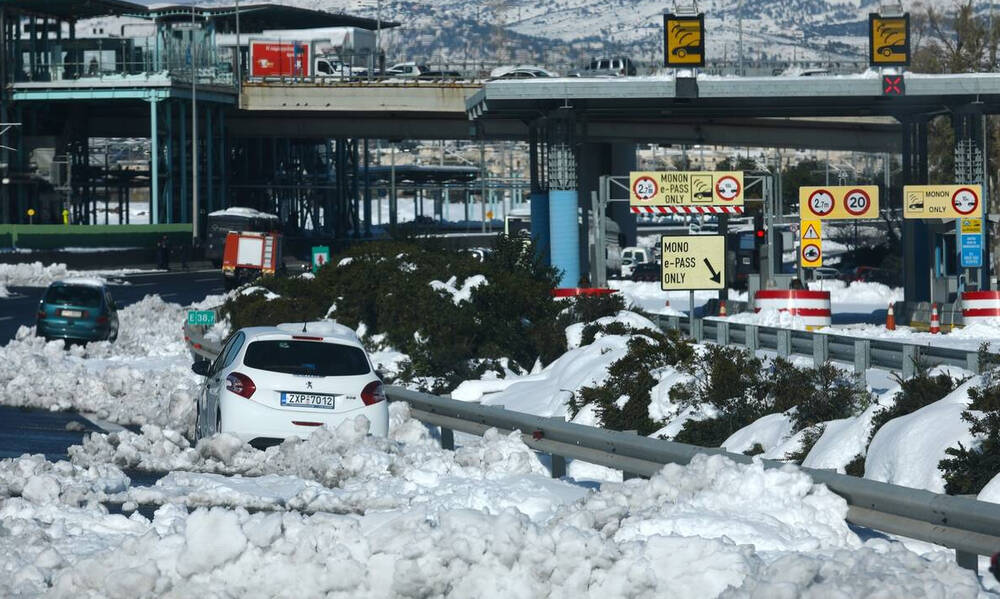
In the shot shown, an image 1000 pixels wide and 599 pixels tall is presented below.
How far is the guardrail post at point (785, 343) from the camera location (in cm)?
2202

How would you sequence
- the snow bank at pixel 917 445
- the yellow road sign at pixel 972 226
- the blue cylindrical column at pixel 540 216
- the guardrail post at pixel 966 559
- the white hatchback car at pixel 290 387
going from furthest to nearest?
the blue cylindrical column at pixel 540 216
the yellow road sign at pixel 972 226
the white hatchback car at pixel 290 387
the snow bank at pixel 917 445
the guardrail post at pixel 966 559

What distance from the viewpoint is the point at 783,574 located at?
274 inches

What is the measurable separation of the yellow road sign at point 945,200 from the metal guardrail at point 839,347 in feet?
57.4

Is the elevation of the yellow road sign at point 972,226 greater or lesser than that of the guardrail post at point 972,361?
greater

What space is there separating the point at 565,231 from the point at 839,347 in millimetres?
24763

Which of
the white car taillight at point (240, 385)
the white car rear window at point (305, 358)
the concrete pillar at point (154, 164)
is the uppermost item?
the concrete pillar at point (154, 164)

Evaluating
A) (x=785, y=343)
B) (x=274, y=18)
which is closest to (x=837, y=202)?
(x=785, y=343)

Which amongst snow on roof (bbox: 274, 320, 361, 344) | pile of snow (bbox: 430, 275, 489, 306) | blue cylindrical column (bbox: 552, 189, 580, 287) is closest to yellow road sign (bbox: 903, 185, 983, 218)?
blue cylindrical column (bbox: 552, 189, 580, 287)

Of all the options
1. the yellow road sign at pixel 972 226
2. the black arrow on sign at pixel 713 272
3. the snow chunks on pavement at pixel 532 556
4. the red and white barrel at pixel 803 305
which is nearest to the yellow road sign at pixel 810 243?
the yellow road sign at pixel 972 226

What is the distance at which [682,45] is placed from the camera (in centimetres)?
4375

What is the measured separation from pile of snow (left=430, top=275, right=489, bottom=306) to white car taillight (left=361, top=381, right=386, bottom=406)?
483 inches

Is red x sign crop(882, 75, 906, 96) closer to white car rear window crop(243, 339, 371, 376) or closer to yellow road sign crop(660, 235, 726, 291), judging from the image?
yellow road sign crop(660, 235, 726, 291)

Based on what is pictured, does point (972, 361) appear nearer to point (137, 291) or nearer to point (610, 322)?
point (610, 322)

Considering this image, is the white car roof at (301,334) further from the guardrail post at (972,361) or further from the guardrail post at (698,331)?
the guardrail post at (698,331)
